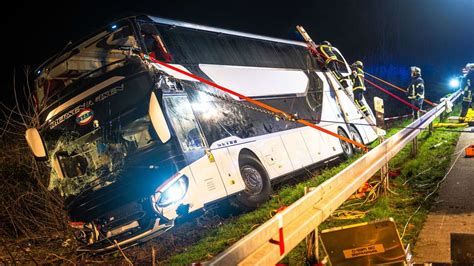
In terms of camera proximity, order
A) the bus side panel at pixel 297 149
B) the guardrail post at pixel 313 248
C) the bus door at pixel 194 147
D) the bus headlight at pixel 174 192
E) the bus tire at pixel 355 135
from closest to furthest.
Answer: the guardrail post at pixel 313 248 → the bus headlight at pixel 174 192 → the bus door at pixel 194 147 → the bus side panel at pixel 297 149 → the bus tire at pixel 355 135

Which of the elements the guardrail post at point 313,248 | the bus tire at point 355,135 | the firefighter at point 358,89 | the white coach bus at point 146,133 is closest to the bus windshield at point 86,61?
the white coach bus at point 146,133

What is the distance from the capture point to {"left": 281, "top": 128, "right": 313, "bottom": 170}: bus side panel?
27.5 ft

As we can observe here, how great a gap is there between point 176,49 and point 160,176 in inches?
95.6

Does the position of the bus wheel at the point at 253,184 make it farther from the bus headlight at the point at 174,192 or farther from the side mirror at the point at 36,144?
the side mirror at the point at 36,144

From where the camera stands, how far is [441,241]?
3775 millimetres

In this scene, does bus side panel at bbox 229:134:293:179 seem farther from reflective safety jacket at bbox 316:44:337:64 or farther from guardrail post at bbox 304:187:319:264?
reflective safety jacket at bbox 316:44:337:64

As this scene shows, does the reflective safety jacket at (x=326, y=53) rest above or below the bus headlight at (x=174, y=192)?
above

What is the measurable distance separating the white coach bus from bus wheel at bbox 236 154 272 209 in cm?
2

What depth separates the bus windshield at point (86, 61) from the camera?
249 inches

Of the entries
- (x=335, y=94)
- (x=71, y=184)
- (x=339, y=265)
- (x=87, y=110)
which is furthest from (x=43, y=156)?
(x=335, y=94)

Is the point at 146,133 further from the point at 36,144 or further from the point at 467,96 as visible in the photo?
the point at 467,96

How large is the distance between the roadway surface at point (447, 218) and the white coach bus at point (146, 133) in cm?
177

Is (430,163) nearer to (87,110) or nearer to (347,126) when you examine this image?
(347,126)

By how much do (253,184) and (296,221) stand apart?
4.28 m
